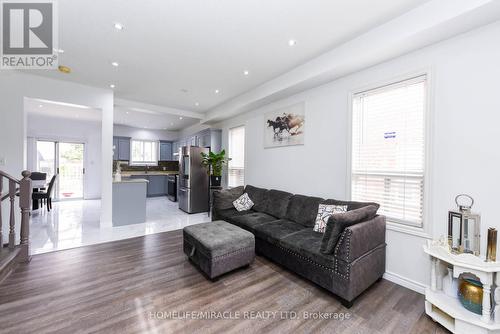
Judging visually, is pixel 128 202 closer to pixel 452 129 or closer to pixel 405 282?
pixel 405 282

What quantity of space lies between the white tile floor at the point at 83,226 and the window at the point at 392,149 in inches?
143

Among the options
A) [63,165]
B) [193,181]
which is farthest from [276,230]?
[63,165]

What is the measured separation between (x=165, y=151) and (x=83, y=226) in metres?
4.87

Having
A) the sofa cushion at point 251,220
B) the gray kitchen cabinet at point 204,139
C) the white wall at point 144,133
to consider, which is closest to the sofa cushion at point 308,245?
the sofa cushion at point 251,220

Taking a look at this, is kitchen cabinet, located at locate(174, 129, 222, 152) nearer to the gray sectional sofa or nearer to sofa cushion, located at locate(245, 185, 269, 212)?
sofa cushion, located at locate(245, 185, 269, 212)

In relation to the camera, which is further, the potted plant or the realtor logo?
the potted plant

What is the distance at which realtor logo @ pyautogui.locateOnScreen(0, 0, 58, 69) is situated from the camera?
2.08 m

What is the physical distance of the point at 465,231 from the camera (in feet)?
6.01

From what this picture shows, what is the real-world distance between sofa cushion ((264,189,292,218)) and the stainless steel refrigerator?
8.02 ft

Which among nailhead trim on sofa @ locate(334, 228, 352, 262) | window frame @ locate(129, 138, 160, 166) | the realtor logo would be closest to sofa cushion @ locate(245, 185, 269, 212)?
nailhead trim on sofa @ locate(334, 228, 352, 262)

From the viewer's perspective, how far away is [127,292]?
2197mm

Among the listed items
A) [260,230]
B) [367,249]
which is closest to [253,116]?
[260,230]

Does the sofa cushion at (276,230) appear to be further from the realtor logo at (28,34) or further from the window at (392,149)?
the realtor logo at (28,34)

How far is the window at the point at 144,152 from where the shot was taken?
8.33 meters
